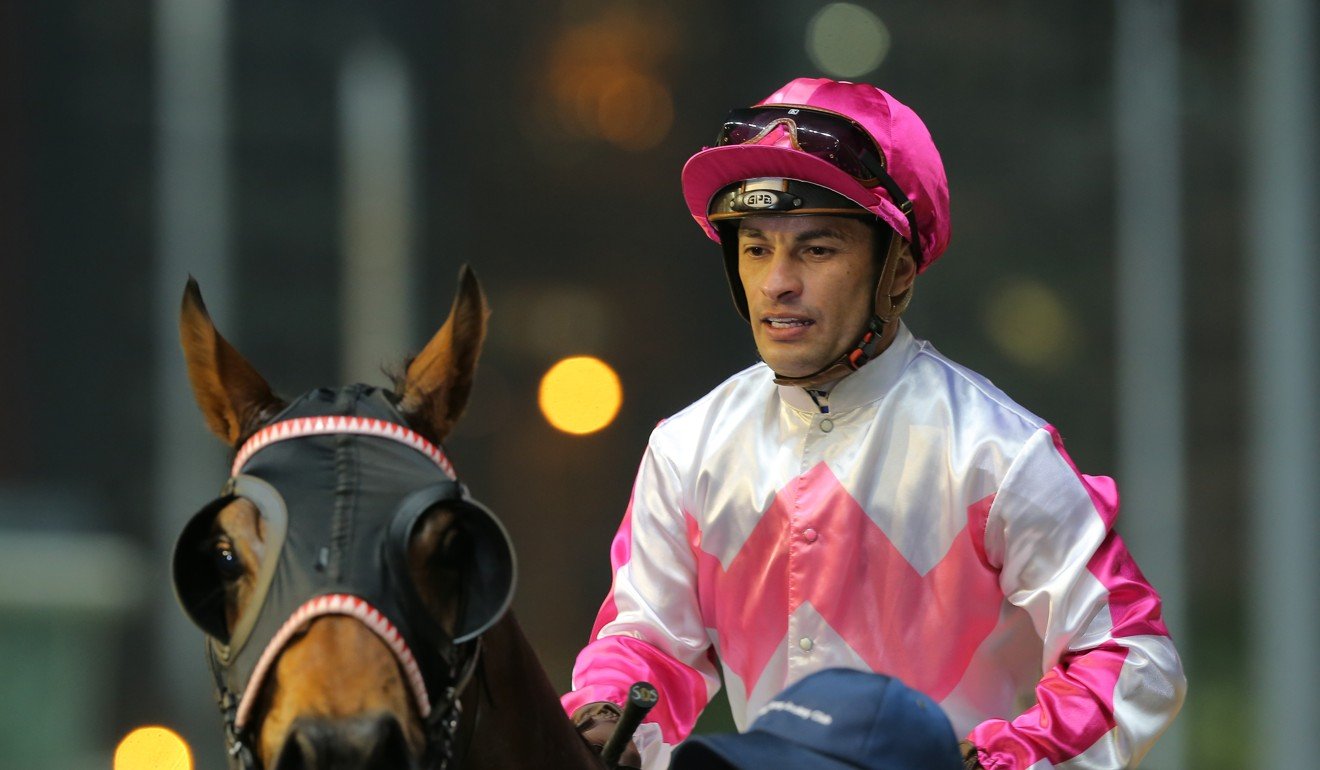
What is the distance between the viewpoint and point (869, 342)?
2811 mm

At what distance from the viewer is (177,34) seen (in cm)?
883

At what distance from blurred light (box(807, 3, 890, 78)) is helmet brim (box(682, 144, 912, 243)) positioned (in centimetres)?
570

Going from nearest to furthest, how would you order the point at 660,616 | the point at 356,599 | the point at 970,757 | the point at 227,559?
the point at 356,599
the point at 227,559
the point at 970,757
the point at 660,616

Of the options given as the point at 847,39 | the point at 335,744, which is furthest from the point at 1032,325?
the point at 335,744

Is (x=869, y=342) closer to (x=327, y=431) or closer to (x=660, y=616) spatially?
(x=660, y=616)

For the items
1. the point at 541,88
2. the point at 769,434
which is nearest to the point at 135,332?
the point at 541,88

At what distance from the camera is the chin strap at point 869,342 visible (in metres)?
2.80

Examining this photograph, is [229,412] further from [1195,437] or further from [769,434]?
[1195,437]

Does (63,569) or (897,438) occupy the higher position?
(897,438)

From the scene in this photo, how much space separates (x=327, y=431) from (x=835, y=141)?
1.04 m

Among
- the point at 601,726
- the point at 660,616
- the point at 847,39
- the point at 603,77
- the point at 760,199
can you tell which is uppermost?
the point at 847,39

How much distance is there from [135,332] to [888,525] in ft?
21.9

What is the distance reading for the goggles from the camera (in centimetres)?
273

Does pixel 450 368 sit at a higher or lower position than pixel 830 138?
lower
